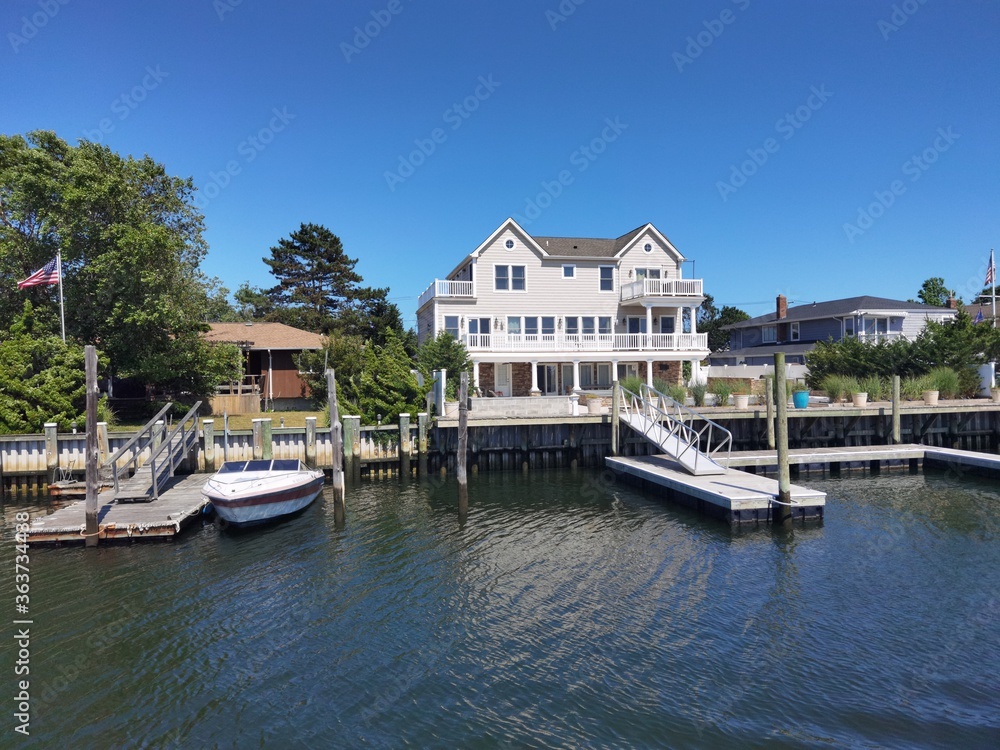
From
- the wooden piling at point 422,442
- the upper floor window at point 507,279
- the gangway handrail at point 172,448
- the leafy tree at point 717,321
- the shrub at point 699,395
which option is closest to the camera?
the gangway handrail at point 172,448

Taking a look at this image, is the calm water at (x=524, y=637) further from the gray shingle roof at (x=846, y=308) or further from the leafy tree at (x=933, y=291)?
the leafy tree at (x=933, y=291)

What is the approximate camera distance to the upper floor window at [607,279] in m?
37.1

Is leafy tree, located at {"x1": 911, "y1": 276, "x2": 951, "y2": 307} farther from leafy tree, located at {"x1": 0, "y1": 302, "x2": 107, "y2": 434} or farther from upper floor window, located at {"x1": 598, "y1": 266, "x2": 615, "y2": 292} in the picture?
leafy tree, located at {"x1": 0, "y1": 302, "x2": 107, "y2": 434}

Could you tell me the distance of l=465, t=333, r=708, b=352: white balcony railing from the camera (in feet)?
108

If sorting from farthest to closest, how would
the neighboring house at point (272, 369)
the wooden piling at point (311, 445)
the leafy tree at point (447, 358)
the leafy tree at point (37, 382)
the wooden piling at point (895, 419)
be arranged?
the neighboring house at point (272, 369) < the leafy tree at point (447, 358) < the wooden piling at point (895, 419) < the leafy tree at point (37, 382) < the wooden piling at point (311, 445)

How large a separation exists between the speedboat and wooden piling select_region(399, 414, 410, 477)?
5086 millimetres

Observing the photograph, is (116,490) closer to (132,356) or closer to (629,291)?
(132,356)

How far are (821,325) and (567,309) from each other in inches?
918

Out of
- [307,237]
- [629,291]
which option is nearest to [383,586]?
[629,291]

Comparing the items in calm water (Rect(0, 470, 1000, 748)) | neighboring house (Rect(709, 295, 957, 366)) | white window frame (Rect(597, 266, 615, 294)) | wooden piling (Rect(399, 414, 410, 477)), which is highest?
white window frame (Rect(597, 266, 615, 294))

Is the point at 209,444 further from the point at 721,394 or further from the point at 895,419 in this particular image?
the point at 895,419

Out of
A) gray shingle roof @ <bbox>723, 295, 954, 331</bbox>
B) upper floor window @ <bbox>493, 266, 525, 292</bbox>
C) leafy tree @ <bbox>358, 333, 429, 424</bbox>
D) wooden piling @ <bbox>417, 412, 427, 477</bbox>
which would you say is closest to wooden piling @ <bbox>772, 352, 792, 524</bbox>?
wooden piling @ <bbox>417, 412, 427, 477</bbox>

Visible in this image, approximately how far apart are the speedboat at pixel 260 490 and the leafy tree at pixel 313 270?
39962 mm

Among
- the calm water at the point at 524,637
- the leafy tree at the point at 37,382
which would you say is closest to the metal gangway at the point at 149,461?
the calm water at the point at 524,637
